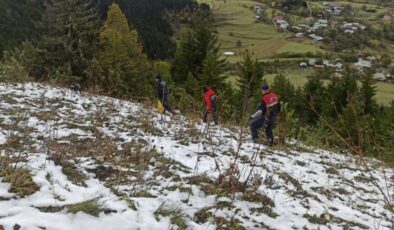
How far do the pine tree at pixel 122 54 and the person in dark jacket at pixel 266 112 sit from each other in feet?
77.6

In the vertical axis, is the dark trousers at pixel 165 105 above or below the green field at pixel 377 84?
above

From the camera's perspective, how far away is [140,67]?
42.6m

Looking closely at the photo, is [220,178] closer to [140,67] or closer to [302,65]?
[140,67]

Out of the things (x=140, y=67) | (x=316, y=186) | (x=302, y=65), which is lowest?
(x=302, y=65)

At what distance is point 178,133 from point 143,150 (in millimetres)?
2118

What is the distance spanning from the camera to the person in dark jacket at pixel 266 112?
32.7 feet

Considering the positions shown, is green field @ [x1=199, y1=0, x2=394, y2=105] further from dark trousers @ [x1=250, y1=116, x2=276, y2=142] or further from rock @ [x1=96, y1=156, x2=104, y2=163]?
rock @ [x1=96, y1=156, x2=104, y2=163]

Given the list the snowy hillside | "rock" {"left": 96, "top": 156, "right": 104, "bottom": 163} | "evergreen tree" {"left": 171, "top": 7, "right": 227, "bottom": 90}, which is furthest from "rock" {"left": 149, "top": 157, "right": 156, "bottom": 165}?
"evergreen tree" {"left": 171, "top": 7, "right": 227, "bottom": 90}

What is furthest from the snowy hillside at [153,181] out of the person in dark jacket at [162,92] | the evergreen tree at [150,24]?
the evergreen tree at [150,24]

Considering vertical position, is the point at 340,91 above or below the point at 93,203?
below

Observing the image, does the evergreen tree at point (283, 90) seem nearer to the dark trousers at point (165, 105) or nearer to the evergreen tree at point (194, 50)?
the evergreen tree at point (194, 50)

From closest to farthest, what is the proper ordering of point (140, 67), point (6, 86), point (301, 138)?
point (6, 86) → point (301, 138) → point (140, 67)

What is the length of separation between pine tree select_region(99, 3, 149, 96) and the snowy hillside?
2488 cm

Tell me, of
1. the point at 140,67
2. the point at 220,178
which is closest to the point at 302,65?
the point at 140,67
